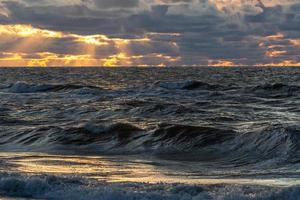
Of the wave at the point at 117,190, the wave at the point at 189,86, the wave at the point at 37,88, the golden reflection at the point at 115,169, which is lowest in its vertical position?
the wave at the point at 37,88

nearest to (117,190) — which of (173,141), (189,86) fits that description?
A: (173,141)

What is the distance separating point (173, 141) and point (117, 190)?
1055 centimetres

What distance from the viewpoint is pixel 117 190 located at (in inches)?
413

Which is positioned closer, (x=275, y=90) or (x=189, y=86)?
(x=275, y=90)

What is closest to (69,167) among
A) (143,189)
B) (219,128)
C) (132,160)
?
(132,160)

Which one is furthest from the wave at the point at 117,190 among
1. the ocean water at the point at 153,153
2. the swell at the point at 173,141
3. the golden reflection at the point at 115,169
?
the swell at the point at 173,141

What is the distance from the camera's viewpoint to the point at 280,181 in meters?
12.4

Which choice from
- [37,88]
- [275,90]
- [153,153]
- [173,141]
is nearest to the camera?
[153,153]

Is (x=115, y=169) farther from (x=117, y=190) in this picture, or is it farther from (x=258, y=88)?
(x=258, y=88)

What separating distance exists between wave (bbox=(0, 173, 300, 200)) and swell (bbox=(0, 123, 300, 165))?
599 cm

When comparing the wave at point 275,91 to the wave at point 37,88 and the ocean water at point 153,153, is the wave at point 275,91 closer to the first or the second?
the ocean water at point 153,153

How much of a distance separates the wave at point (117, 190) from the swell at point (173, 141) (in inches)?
236

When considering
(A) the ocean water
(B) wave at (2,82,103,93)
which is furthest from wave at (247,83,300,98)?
(B) wave at (2,82,103,93)

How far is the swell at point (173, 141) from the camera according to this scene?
17.8m
